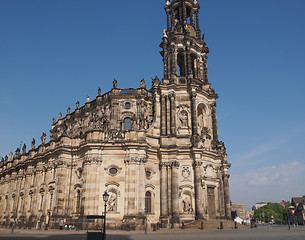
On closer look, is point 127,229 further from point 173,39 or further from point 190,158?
point 173,39

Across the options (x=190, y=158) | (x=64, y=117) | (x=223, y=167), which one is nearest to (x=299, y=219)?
(x=223, y=167)

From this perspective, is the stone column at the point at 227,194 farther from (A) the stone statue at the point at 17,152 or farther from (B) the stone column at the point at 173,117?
(A) the stone statue at the point at 17,152

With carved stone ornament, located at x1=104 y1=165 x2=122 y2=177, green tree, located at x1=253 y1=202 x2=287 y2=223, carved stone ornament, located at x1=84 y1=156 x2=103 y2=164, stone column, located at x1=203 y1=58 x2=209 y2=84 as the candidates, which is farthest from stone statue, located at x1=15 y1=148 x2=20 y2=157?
green tree, located at x1=253 y1=202 x2=287 y2=223

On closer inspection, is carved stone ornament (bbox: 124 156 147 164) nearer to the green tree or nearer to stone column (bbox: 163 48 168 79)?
stone column (bbox: 163 48 168 79)

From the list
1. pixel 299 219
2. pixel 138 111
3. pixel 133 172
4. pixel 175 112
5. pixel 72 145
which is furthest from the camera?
pixel 299 219

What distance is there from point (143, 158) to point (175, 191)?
5.44 meters

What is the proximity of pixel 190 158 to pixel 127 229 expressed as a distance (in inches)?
445

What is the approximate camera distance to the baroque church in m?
29.6

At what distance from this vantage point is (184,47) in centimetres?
4006

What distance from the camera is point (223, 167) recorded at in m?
39.9

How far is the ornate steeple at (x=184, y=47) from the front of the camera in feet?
127

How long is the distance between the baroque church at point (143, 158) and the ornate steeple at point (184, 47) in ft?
0.47

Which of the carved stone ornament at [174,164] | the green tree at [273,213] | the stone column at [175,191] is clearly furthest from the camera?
the green tree at [273,213]

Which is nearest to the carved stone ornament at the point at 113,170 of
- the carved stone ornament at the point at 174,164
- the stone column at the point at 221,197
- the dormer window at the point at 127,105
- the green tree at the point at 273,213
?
the carved stone ornament at the point at 174,164
